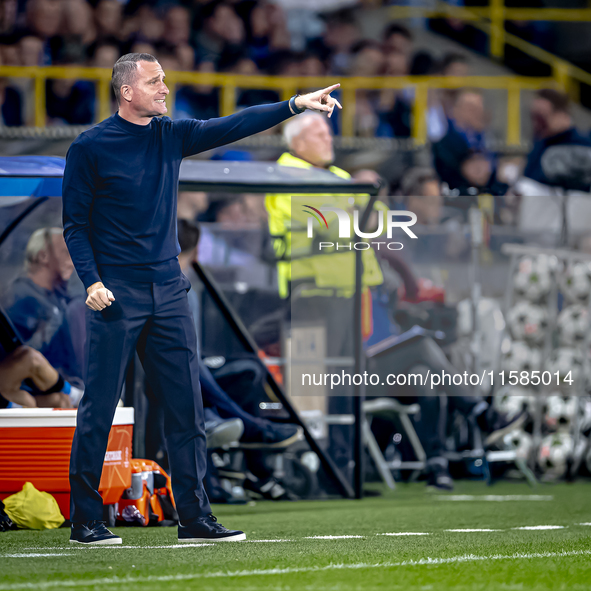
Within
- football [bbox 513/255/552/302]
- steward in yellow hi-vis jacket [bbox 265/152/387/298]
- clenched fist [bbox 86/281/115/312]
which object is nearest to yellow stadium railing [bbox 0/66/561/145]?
football [bbox 513/255/552/302]

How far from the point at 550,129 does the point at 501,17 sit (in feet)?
15.9

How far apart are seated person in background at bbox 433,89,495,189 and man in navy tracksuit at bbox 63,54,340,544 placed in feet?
21.6

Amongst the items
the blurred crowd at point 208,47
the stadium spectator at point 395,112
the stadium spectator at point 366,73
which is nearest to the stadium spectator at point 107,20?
the blurred crowd at point 208,47

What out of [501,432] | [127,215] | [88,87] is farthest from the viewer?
[88,87]

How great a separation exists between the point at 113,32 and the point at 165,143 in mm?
→ 8968

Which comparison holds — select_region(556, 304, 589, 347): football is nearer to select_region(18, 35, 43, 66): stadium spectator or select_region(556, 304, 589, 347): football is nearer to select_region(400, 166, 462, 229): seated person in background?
select_region(400, 166, 462, 229): seated person in background

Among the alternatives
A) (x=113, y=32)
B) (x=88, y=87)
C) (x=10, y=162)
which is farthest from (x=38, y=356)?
(x=113, y=32)

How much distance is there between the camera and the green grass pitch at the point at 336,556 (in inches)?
135

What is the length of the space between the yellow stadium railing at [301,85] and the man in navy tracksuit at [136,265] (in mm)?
7949

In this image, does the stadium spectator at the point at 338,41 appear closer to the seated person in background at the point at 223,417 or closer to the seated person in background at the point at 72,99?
the seated person in background at the point at 72,99

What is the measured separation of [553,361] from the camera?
28.7 feet

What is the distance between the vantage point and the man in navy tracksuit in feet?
14.9

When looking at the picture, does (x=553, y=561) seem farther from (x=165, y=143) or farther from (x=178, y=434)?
(x=165, y=143)

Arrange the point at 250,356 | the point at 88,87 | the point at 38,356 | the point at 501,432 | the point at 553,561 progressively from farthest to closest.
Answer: the point at 88,87 → the point at 501,432 → the point at 250,356 → the point at 38,356 → the point at 553,561
